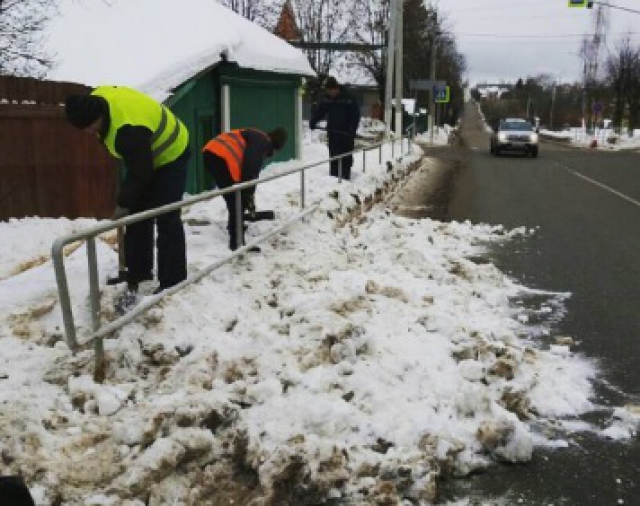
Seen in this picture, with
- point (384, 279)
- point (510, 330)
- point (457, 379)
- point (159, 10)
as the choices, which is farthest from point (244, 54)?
point (457, 379)

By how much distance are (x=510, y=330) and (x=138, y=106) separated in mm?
3368

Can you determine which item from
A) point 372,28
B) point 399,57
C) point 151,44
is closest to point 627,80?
point 372,28

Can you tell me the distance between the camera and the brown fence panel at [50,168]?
10.3 meters

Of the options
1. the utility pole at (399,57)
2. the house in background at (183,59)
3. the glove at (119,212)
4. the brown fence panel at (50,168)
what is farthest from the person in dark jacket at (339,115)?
the utility pole at (399,57)

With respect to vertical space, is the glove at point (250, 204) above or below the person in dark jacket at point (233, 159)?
below

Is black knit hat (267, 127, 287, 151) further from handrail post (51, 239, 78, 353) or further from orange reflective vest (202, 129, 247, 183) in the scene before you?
handrail post (51, 239, 78, 353)

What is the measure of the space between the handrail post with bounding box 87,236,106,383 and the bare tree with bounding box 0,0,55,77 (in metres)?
9.09

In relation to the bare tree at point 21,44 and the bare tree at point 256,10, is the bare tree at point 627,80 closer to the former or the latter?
the bare tree at point 256,10

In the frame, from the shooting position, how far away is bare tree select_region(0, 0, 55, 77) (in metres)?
11.4

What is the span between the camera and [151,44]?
12742 mm

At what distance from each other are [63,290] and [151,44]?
10218 millimetres

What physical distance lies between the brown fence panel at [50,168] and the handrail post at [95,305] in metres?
7.39

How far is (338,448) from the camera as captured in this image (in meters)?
3.30

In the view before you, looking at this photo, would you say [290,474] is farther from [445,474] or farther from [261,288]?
[261,288]
